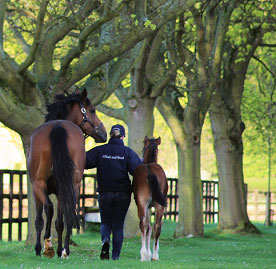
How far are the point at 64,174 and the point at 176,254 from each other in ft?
18.2

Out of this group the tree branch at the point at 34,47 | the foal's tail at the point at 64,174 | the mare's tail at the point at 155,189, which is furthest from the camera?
the tree branch at the point at 34,47

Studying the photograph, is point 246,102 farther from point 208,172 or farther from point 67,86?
point 208,172

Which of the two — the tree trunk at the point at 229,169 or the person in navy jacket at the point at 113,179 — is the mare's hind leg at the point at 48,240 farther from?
the tree trunk at the point at 229,169

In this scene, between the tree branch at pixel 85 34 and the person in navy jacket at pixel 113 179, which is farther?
the tree branch at pixel 85 34

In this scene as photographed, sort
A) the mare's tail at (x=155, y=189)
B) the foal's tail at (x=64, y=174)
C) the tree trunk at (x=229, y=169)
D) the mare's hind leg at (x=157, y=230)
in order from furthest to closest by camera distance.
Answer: the tree trunk at (x=229, y=169)
the mare's hind leg at (x=157, y=230)
the mare's tail at (x=155, y=189)
the foal's tail at (x=64, y=174)

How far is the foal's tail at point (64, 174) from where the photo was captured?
361 inches

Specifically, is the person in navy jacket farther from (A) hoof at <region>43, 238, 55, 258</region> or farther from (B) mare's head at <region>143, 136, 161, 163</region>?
(A) hoof at <region>43, 238, 55, 258</region>

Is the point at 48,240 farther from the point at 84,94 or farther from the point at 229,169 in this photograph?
the point at 229,169

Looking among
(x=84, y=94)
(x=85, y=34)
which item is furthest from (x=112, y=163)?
(x=85, y=34)

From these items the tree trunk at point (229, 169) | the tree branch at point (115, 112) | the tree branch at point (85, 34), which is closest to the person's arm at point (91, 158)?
the tree branch at point (85, 34)

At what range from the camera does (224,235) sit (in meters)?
21.0

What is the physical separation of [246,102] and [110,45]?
14.2 metres

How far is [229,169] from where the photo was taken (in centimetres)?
2180

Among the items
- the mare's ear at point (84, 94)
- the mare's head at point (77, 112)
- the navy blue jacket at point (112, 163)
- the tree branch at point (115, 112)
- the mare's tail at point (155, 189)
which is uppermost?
the tree branch at point (115, 112)
